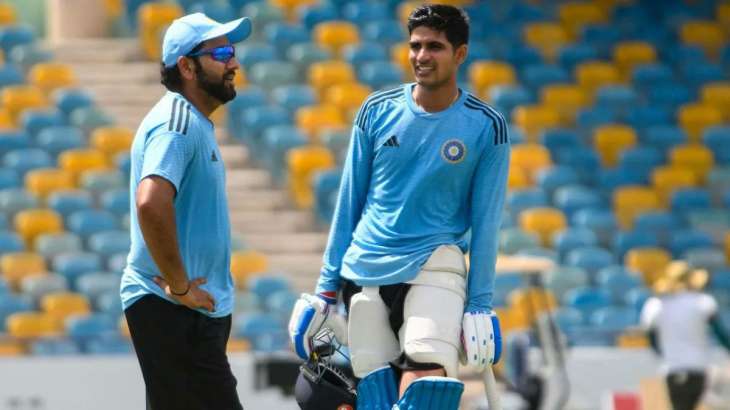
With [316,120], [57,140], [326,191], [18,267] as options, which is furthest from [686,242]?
[18,267]

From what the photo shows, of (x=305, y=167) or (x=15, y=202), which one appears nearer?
(x=15, y=202)

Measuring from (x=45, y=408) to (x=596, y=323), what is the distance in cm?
493

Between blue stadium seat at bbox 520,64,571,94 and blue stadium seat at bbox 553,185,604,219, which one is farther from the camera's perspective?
blue stadium seat at bbox 520,64,571,94

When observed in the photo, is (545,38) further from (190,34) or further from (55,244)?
(190,34)

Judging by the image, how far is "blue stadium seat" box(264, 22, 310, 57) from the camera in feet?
57.7

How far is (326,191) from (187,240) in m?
9.83

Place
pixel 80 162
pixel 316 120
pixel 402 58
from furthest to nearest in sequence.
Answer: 1. pixel 402 58
2. pixel 316 120
3. pixel 80 162

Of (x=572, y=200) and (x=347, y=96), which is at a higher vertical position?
(x=347, y=96)

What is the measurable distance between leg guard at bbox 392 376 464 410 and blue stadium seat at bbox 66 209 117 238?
9381 mm

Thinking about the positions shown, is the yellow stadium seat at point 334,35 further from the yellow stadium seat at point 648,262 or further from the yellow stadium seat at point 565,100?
the yellow stadium seat at point 648,262

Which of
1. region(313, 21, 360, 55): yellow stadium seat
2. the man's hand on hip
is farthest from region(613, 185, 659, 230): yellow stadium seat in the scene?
the man's hand on hip

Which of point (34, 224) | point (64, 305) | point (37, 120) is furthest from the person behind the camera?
point (37, 120)

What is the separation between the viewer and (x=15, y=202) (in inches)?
599

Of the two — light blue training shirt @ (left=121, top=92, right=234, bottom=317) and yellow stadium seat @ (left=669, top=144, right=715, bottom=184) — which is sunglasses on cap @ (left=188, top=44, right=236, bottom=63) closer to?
light blue training shirt @ (left=121, top=92, right=234, bottom=317)
